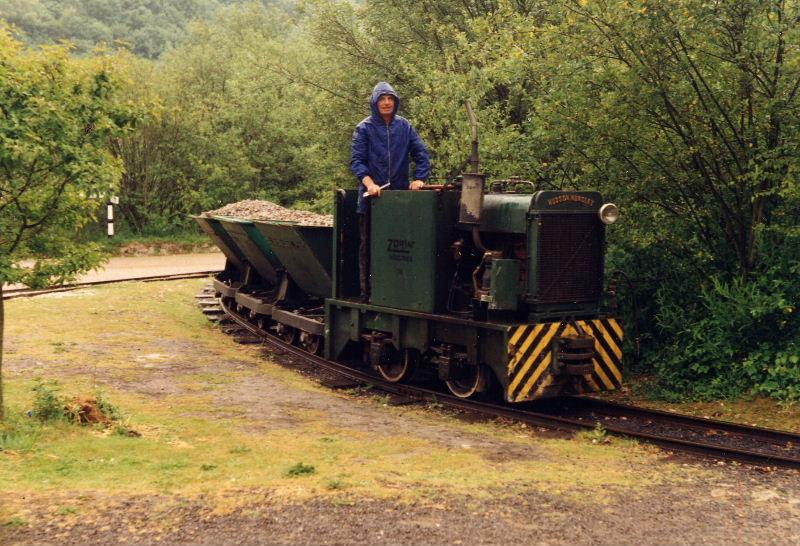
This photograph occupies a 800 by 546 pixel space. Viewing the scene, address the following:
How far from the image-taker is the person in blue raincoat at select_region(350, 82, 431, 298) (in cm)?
1082

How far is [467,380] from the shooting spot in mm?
10500

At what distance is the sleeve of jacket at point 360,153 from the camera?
1080 centimetres

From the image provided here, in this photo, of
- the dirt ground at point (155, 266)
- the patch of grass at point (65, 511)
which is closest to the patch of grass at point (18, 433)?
the patch of grass at point (65, 511)

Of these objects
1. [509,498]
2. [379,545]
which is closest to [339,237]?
[509,498]

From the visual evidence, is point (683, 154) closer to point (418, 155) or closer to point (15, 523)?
point (418, 155)

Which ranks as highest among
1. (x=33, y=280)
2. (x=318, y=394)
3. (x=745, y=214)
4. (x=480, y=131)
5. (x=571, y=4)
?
(x=571, y=4)

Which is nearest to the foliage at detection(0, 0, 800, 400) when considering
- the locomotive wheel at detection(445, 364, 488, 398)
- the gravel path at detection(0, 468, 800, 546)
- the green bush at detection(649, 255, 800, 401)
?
the green bush at detection(649, 255, 800, 401)

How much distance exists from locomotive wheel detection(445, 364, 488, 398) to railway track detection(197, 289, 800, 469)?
115 millimetres

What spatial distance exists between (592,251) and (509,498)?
13.5 ft

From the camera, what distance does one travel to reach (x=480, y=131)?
1357cm

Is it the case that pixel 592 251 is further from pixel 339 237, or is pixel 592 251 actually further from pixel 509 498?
pixel 509 498

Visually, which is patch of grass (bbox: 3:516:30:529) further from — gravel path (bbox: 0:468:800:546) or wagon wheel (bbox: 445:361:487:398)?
wagon wheel (bbox: 445:361:487:398)

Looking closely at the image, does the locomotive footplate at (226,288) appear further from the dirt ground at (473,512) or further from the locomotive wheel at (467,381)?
the dirt ground at (473,512)

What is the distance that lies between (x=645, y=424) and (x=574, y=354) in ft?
3.31
